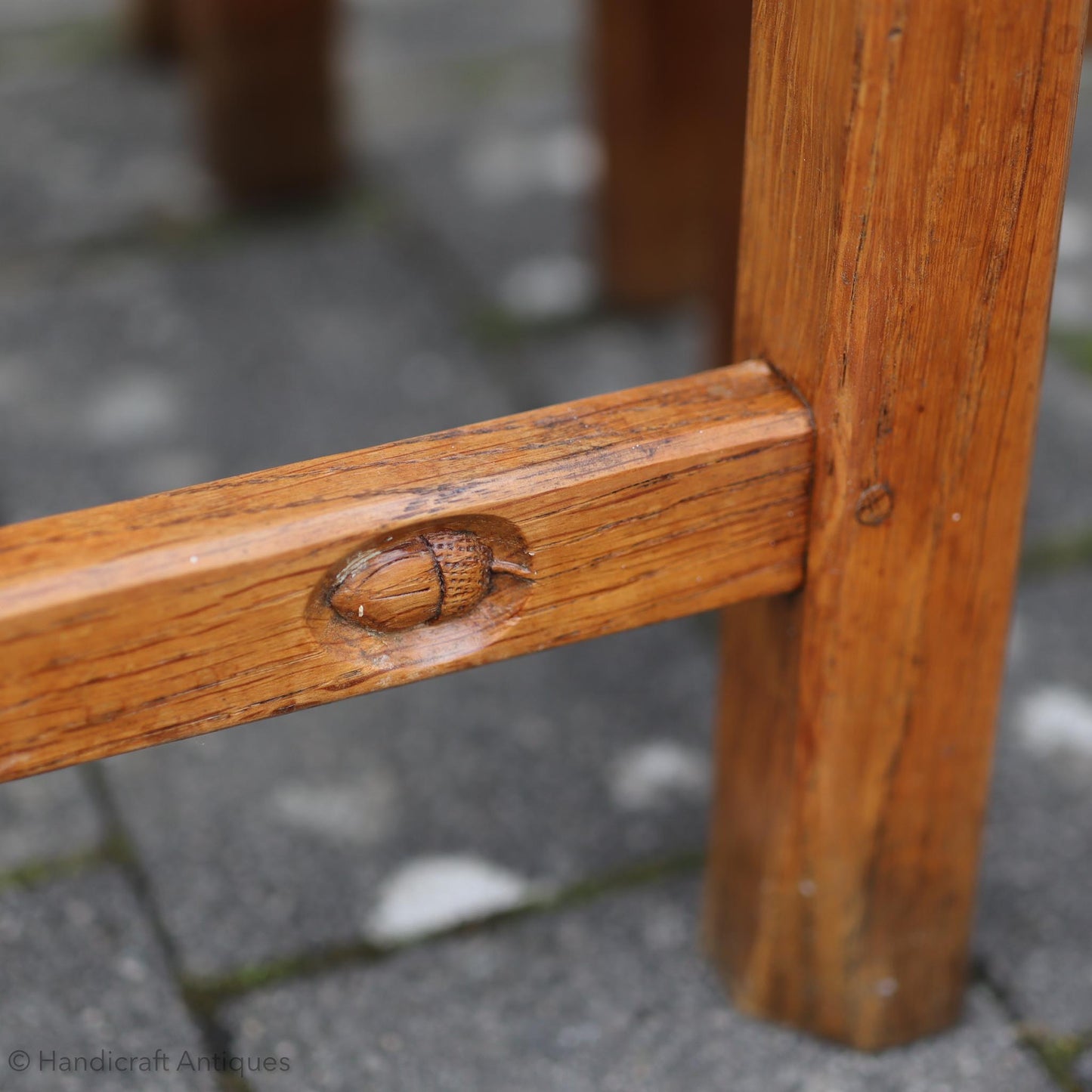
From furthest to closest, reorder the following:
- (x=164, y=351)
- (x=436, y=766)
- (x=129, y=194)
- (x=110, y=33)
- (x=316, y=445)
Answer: (x=110, y=33) → (x=129, y=194) → (x=164, y=351) → (x=316, y=445) → (x=436, y=766)

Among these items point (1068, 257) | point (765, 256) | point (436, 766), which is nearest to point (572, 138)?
point (1068, 257)

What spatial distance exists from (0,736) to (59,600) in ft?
0.30

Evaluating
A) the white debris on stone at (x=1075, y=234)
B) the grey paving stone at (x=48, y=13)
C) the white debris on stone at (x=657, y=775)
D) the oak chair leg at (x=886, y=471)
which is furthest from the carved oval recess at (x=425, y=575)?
the grey paving stone at (x=48, y=13)

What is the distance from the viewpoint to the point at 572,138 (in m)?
2.53

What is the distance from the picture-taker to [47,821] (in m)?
1.35

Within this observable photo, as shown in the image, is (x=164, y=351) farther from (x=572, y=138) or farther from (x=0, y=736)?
(x=0, y=736)

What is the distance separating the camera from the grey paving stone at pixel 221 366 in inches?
71.3

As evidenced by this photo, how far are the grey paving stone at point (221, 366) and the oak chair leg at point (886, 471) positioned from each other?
3.07 ft

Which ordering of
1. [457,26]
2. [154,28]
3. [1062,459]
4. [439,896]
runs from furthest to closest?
[457,26], [154,28], [1062,459], [439,896]

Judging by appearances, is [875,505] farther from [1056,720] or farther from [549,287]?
[549,287]

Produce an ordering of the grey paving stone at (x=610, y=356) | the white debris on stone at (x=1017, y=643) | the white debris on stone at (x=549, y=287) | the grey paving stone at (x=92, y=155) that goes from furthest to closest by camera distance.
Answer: the grey paving stone at (x=92, y=155)
the white debris on stone at (x=549, y=287)
the grey paving stone at (x=610, y=356)
the white debris on stone at (x=1017, y=643)

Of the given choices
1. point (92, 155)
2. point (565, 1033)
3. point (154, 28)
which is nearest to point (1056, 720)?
point (565, 1033)

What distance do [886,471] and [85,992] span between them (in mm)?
791

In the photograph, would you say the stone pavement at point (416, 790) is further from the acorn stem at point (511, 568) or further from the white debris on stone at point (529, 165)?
the acorn stem at point (511, 568)
